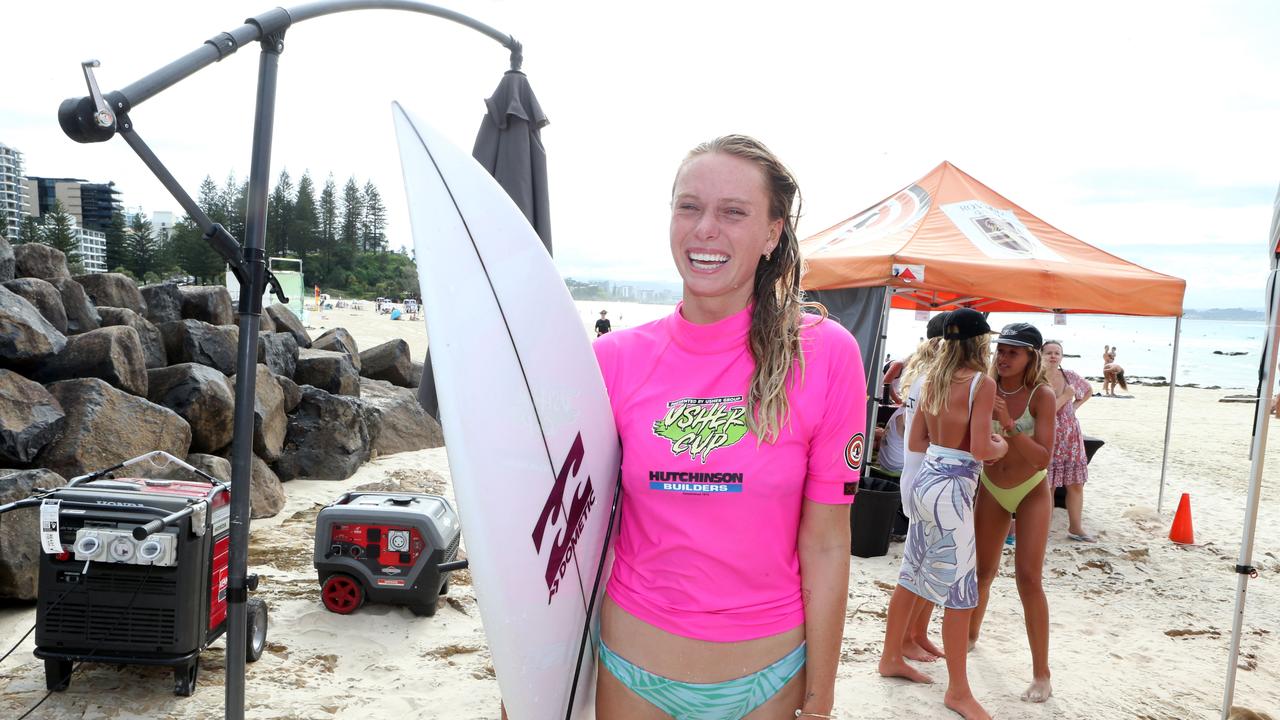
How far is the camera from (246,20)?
199cm

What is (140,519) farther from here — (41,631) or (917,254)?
(917,254)

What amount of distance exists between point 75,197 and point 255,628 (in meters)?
107

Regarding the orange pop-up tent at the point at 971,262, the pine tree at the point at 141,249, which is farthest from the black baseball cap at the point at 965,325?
the pine tree at the point at 141,249

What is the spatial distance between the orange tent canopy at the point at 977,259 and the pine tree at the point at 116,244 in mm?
63634

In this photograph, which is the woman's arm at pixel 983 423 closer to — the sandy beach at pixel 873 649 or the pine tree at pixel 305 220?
the sandy beach at pixel 873 649

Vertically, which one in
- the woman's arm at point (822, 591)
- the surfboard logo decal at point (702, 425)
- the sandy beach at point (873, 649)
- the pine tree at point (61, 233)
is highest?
the pine tree at point (61, 233)

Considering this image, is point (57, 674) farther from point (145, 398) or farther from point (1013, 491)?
point (1013, 491)

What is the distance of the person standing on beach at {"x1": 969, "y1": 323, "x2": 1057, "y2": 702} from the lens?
3.22 meters

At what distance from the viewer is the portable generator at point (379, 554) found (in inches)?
149

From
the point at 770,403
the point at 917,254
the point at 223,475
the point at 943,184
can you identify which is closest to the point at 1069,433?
the point at 917,254

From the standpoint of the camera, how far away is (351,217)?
84.9 metres

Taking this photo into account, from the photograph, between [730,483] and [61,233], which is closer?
[730,483]

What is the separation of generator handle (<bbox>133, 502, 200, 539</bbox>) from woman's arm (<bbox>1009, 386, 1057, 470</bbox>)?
338 cm

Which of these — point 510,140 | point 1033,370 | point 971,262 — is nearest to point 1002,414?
point 1033,370
